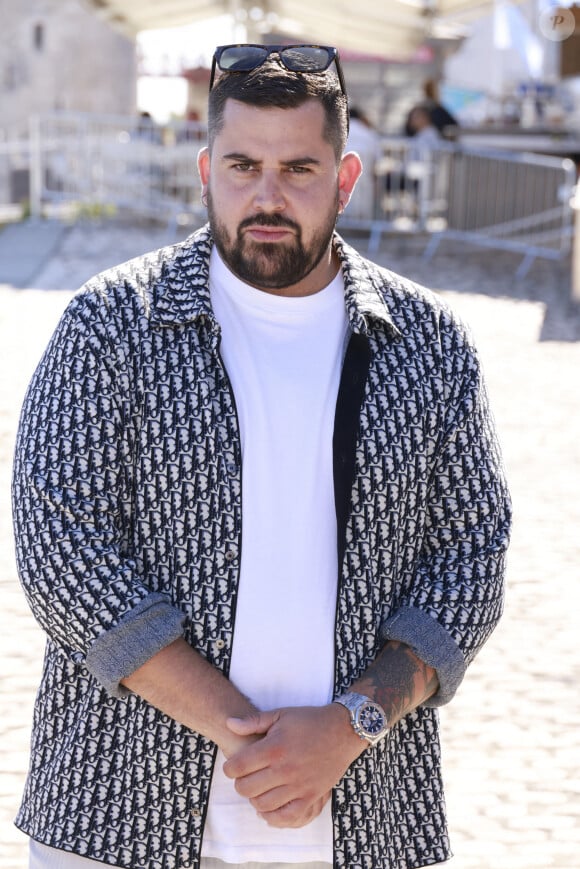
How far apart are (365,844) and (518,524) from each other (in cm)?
436

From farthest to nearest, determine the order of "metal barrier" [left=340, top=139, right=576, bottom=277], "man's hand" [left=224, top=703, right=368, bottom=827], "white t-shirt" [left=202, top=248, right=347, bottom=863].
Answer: "metal barrier" [left=340, top=139, right=576, bottom=277] → "white t-shirt" [left=202, top=248, right=347, bottom=863] → "man's hand" [left=224, top=703, right=368, bottom=827]

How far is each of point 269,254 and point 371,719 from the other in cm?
81

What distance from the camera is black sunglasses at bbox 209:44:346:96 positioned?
7.58 feet

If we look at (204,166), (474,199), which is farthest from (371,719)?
(474,199)

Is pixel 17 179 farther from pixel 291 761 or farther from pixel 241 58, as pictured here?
pixel 291 761

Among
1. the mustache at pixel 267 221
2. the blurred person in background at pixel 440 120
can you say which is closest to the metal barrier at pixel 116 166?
the blurred person in background at pixel 440 120

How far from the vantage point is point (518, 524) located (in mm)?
6469

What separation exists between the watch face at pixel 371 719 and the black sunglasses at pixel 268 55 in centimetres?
110

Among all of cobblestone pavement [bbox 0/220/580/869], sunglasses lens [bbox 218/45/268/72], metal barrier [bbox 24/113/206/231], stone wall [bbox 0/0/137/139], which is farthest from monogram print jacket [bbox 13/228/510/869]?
stone wall [bbox 0/0/137/139]

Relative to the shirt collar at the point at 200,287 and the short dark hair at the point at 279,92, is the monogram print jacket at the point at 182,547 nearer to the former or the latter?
the shirt collar at the point at 200,287

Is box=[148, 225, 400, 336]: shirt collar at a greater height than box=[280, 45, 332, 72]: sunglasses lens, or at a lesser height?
lesser

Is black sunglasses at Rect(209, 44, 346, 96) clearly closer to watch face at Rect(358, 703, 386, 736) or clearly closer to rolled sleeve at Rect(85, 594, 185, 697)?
rolled sleeve at Rect(85, 594, 185, 697)

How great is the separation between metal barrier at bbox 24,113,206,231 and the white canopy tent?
235cm

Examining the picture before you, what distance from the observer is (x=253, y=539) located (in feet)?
7.32
